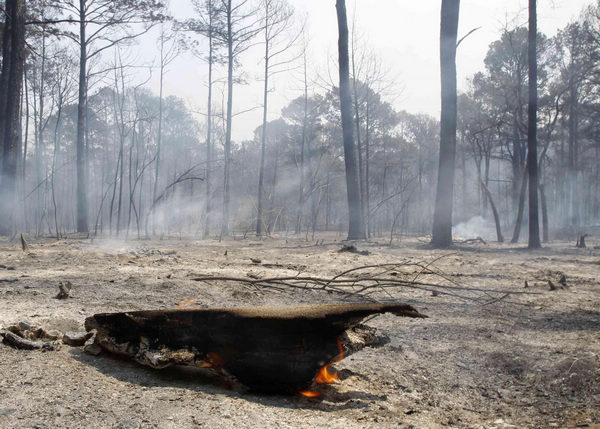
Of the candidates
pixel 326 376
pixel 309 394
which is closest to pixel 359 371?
pixel 326 376

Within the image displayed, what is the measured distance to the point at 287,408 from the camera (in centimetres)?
209

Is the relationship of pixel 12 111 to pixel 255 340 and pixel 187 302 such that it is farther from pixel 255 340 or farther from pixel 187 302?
pixel 255 340

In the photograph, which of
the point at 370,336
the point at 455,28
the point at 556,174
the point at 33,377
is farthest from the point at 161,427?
the point at 556,174

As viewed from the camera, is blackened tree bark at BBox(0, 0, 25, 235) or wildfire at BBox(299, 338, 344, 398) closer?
wildfire at BBox(299, 338, 344, 398)

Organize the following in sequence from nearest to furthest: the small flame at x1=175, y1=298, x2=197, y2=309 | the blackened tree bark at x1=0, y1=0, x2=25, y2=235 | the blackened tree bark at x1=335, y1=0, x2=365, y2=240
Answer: the small flame at x1=175, y1=298, x2=197, y2=309 → the blackened tree bark at x1=0, y1=0, x2=25, y2=235 → the blackened tree bark at x1=335, y1=0, x2=365, y2=240

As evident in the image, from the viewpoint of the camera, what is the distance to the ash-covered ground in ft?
6.35

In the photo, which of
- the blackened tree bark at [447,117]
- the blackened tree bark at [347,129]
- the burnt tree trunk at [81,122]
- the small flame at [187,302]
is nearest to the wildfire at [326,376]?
the small flame at [187,302]

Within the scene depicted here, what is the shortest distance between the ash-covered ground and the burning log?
100 mm

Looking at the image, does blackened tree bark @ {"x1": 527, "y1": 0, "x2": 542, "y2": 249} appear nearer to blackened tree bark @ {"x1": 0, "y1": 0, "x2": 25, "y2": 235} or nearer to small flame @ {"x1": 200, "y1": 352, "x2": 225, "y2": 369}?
small flame @ {"x1": 200, "y1": 352, "x2": 225, "y2": 369}

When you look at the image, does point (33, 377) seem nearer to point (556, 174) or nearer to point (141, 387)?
point (141, 387)

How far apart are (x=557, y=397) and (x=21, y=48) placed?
14.3 metres

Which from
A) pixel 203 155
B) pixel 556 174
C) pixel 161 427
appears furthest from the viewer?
pixel 203 155

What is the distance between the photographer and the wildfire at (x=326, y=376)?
90.9 inches

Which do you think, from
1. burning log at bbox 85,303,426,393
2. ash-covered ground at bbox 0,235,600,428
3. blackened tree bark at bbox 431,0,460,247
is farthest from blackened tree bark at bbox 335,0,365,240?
burning log at bbox 85,303,426,393
